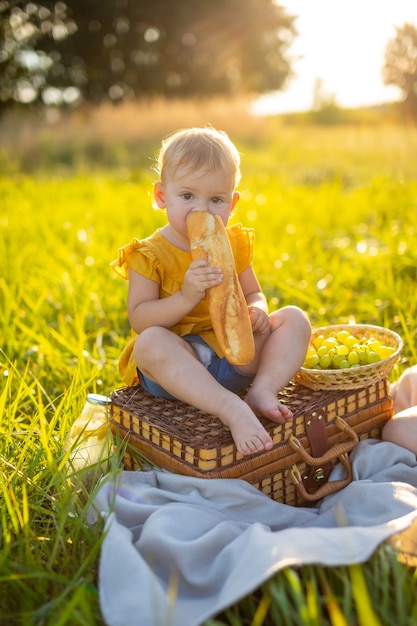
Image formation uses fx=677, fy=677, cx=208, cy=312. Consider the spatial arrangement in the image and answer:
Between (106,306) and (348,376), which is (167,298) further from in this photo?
(106,306)

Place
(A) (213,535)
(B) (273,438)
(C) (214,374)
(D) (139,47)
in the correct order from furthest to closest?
(D) (139,47) < (C) (214,374) < (B) (273,438) < (A) (213,535)

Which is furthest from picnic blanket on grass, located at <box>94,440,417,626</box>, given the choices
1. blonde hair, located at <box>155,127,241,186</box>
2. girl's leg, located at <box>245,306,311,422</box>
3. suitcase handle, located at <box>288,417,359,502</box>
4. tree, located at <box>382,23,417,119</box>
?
tree, located at <box>382,23,417,119</box>

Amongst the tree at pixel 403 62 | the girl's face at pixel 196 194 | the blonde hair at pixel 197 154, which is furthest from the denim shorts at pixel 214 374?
the tree at pixel 403 62

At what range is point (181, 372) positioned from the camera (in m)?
2.01

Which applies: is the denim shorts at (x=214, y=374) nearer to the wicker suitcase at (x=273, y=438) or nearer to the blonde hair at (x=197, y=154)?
the wicker suitcase at (x=273, y=438)

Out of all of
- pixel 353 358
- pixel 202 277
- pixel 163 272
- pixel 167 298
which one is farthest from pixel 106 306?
pixel 353 358

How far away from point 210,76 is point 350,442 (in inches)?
1008

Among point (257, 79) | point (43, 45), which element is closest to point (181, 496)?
point (43, 45)

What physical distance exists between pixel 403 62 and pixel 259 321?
5033mm

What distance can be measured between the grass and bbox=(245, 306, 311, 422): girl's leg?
47cm

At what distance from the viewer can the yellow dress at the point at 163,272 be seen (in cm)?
224

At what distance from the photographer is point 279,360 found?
2.12 meters

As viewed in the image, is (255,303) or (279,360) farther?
(255,303)

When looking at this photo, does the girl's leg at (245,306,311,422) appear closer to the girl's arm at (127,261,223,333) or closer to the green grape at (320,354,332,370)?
the green grape at (320,354,332,370)
